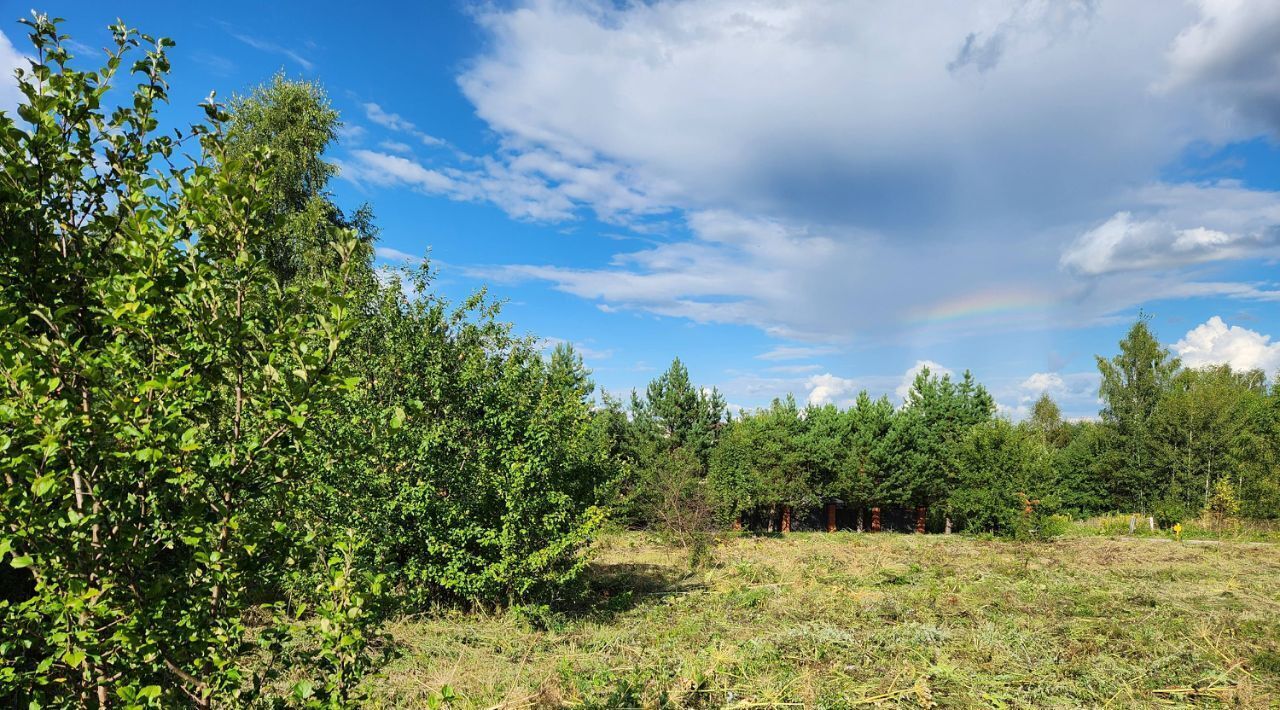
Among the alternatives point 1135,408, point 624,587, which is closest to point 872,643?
point 624,587

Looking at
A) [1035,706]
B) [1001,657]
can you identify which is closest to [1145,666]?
[1001,657]

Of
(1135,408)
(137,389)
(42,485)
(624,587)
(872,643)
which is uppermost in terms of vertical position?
(1135,408)

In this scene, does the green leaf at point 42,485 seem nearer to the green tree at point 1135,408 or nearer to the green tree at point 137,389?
the green tree at point 137,389

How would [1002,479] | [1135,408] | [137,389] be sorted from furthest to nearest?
[1135,408], [1002,479], [137,389]

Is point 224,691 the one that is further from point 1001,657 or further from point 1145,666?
point 1145,666

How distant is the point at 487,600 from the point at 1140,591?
45.9 feet

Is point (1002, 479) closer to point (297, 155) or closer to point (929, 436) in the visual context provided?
point (929, 436)

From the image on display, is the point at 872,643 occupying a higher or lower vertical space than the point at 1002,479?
lower

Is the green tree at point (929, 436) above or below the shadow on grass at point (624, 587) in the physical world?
above

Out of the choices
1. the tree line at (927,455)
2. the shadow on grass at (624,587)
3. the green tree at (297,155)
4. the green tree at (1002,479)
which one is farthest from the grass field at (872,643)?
the green tree at (297,155)

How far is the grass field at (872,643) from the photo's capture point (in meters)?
7.46

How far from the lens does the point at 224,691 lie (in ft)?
7.38

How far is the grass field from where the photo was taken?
7.46 m

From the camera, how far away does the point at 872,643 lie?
378 inches
